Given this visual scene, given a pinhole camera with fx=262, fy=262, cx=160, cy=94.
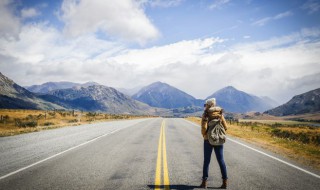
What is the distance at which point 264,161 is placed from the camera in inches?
374

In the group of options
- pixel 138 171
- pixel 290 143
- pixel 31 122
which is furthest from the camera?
pixel 31 122

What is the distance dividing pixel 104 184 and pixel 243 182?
349 cm

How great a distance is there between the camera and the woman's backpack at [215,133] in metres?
6.48

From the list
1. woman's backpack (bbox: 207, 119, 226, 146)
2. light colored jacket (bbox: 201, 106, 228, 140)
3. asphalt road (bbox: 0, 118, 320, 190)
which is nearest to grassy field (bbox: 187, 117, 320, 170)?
asphalt road (bbox: 0, 118, 320, 190)

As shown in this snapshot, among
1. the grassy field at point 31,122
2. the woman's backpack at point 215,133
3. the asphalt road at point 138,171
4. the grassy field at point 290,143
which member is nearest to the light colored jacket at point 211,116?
the woman's backpack at point 215,133

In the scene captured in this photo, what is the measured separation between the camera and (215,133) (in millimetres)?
6504

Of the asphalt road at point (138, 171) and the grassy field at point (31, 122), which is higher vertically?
the grassy field at point (31, 122)

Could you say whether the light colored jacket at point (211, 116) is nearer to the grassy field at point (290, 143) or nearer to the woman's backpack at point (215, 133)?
the woman's backpack at point (215, 133)

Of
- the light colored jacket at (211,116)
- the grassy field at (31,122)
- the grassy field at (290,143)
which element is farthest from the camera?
the grassy field at (31,122)

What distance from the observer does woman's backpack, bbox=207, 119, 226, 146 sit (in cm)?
648

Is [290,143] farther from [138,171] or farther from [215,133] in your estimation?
[138,171]

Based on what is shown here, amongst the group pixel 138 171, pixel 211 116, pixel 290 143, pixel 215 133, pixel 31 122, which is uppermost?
pixel 211 116

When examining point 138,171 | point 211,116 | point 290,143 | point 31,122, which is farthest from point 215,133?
point 31,122

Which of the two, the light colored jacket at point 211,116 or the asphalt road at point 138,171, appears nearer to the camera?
the asphalt road at point 138,171
